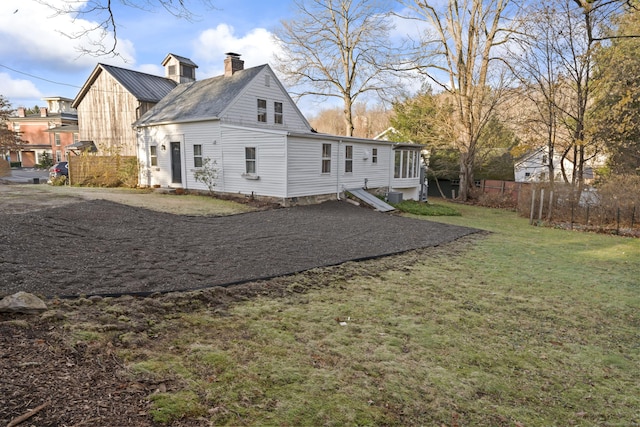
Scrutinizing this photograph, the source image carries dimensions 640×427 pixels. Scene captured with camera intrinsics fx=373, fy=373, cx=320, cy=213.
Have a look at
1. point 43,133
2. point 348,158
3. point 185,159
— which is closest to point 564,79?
point 348,158

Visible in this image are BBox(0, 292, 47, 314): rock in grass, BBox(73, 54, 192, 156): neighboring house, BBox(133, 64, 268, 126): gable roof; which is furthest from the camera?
BBox(73, 54, 192, 156): neighboring house

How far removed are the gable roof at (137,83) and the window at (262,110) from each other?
7.53 meters

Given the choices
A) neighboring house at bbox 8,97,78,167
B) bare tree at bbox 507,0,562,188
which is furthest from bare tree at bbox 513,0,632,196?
neighboring house at bbox 8,97,78,167

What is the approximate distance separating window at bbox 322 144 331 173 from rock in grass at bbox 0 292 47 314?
11.8 m

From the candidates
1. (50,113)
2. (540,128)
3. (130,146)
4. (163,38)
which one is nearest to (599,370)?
(163,38)

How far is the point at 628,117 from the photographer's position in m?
16.0

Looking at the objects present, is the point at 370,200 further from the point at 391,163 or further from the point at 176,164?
the point at 176,164

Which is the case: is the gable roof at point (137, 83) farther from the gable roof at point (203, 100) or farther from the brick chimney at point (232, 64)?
the brick chimney at point (232, 64)

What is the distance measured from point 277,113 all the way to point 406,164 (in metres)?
7.21

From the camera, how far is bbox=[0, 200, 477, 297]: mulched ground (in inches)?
182

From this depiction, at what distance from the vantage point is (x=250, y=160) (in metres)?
13.9

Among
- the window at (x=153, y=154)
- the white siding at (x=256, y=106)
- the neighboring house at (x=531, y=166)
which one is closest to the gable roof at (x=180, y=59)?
the window at (x=153, y=154)

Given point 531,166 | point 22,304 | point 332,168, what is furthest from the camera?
point 531,166

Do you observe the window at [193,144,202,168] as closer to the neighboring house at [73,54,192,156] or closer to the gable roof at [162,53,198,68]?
the neighboring house at [73,54,192,156]
